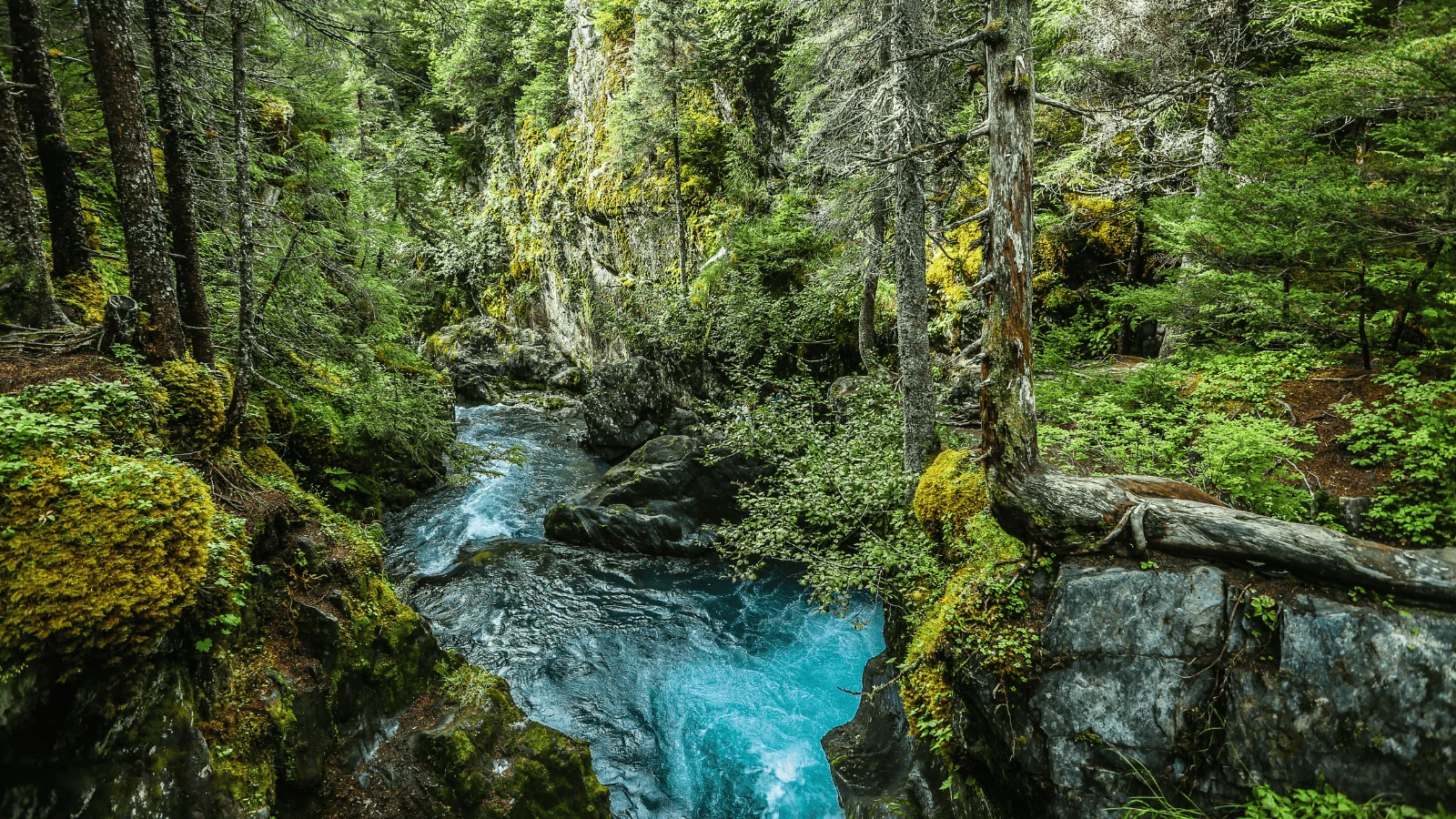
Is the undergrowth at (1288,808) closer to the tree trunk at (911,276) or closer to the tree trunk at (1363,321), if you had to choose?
the tree trunk at (1363,321)

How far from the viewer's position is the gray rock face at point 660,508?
14.0m

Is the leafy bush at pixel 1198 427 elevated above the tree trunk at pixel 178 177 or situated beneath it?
situated beneath

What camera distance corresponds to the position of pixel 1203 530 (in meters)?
4.59

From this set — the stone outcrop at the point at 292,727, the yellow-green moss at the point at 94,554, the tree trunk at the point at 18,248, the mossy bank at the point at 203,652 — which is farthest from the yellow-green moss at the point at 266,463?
the yellow-green moss at the point at 94,554

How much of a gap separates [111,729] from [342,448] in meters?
10.1

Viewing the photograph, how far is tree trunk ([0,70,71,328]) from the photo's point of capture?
6.01m

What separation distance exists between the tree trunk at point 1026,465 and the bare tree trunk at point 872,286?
5.49 meters

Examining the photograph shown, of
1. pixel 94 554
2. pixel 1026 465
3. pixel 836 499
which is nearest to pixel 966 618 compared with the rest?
pixel 1026 465

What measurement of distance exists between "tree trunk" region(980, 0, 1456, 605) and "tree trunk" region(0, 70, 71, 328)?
1024 centimetres

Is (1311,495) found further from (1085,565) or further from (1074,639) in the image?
(1074,639)

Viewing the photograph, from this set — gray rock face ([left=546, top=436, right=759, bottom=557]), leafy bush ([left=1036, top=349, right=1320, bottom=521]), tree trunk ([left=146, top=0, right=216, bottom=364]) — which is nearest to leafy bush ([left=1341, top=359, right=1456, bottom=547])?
leafy bush ([left=1036, top=349, right=1320, bottom=521])

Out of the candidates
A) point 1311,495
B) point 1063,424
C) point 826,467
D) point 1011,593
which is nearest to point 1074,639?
point 1011,593

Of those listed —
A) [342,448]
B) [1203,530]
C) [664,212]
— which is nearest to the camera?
[1203,530]

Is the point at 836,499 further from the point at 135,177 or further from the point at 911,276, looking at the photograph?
the point at 135,177
